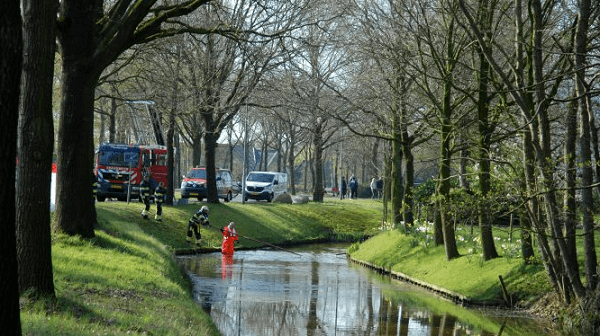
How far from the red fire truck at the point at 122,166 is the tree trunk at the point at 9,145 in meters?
32.1

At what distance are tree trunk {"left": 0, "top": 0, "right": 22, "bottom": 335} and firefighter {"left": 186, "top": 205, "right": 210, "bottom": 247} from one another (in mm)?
23653

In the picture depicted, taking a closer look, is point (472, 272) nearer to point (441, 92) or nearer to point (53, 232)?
point (441, 92)

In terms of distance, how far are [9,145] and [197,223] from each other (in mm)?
24800

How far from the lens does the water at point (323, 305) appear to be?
16.7m

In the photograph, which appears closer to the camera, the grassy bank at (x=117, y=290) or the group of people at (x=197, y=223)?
the grassy bank at (x=117, y=290)

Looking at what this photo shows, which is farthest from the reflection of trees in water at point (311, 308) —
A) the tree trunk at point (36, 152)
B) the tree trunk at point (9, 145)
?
the tree trunk at point (9, 145)

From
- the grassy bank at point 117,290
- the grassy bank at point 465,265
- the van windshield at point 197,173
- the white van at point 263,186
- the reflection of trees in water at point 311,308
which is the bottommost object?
the reflection of trees in water at point 311,308

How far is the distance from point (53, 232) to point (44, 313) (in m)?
8.56

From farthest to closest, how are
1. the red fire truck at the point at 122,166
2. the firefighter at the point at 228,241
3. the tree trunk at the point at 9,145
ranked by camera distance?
1. the red fire truck at the point at 122,166
2. the firefighter at the point at 228,241
3. the tree trunk at the point at 9,145

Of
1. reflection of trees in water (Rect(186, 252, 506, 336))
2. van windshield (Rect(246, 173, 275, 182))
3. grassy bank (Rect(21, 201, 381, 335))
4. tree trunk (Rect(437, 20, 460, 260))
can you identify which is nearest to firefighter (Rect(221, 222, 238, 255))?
grassy bank (Rect(21, 201, 381, 335))

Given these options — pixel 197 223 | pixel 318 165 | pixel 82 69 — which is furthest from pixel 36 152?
pixel 318 165

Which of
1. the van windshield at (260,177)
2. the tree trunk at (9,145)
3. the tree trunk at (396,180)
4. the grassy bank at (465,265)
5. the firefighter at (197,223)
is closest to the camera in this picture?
the tree trunk at (9,145)

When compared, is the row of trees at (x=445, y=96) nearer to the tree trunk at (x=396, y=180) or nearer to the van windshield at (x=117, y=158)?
the tree trunk at (x=396, y=180)

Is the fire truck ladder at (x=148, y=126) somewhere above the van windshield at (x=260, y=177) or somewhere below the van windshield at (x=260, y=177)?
above
